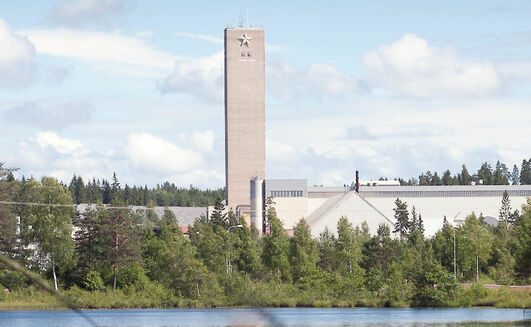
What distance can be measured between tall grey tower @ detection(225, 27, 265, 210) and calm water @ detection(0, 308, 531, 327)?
8410 cm

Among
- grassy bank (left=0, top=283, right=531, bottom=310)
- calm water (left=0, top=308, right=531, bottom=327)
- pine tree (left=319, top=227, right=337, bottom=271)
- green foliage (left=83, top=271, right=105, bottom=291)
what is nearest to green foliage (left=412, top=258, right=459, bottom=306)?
grassy bank (left=0, top=283, right=531, bottom=310)

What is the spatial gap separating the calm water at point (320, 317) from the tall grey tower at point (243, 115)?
276 ft

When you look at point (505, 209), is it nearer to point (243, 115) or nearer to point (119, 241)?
point (243, 115)

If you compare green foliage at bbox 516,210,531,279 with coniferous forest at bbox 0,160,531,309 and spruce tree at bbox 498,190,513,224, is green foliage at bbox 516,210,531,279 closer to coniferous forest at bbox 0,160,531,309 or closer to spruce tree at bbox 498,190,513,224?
coniferous forest at bbox 0,160,531,309

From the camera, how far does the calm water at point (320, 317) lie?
5281 centimetres

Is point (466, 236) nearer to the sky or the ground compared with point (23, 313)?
nearer to the sky

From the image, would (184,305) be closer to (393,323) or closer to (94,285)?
(94,285)

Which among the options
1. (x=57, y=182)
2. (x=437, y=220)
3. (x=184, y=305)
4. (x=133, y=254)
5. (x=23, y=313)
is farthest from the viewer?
(x=437, y=220)

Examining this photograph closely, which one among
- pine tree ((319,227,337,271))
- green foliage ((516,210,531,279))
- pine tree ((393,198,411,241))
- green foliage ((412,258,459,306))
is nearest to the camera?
green foliage ((516,210,531,279))

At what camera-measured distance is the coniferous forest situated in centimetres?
7075

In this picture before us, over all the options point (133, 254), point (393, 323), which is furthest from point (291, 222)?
point (393, 323)

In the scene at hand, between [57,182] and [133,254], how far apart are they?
1193cm

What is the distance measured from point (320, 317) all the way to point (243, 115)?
99.1 meters

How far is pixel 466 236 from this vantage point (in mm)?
86312
